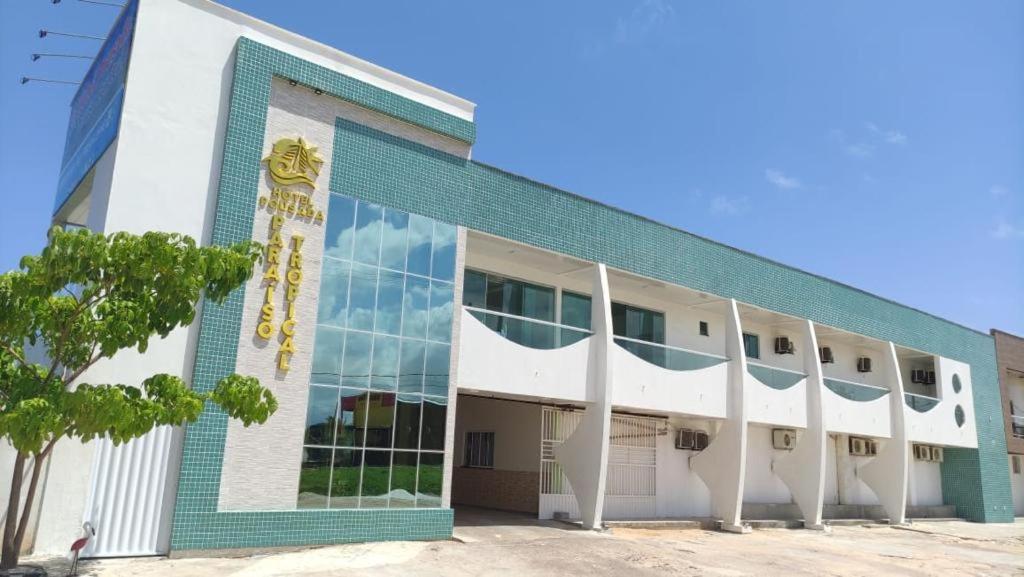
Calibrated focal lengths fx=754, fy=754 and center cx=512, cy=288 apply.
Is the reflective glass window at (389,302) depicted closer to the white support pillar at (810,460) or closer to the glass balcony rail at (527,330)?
the glass balcony rail at (527,330)

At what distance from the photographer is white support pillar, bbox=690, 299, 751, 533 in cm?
1934

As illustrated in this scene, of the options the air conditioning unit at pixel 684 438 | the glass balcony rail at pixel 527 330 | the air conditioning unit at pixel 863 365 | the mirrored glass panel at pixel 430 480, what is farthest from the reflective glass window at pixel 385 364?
the air conditioning unit at pixel 863 365

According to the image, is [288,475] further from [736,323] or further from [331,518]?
[736,323]

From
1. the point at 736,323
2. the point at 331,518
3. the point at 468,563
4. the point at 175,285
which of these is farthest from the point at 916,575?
the point at 175,285

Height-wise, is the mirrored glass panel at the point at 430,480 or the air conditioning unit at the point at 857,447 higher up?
the air conditioning unit at the point at 857,447

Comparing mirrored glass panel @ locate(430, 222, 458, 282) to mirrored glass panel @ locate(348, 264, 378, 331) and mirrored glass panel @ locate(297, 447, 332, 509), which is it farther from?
mirrored glass panel @ locate(297, 447, 332, 509)

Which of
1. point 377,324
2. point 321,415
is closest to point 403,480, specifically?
point 321,415

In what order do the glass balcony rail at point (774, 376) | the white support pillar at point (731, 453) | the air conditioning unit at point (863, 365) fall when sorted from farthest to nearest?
the air conditioning unit at point (863, 365), the glass balcony rail at point (774, 376), the white support pillar at point (731, 453)

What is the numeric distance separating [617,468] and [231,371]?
38.2ft

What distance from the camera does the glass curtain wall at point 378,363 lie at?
12.8 metres

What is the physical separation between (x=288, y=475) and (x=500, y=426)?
29.4 ft

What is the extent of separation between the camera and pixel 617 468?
20.2 meters

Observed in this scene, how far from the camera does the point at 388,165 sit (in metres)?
14.3

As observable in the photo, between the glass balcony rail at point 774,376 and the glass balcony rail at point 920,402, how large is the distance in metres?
6.41
